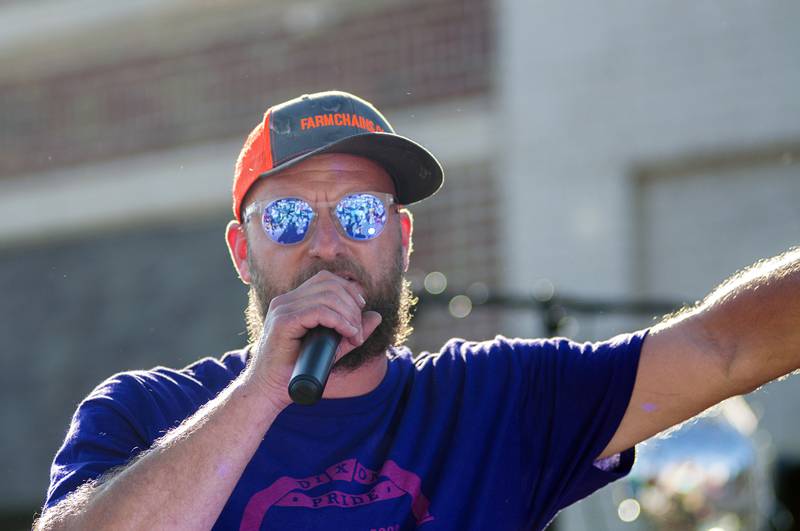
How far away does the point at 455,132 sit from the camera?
9.29 meters

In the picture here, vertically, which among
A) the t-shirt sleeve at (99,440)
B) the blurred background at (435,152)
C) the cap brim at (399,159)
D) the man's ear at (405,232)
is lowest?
the blurred background at (435,152)

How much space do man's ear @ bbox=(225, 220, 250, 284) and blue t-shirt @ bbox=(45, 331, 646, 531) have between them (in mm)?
279

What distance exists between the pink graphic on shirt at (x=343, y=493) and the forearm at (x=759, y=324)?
0.73m

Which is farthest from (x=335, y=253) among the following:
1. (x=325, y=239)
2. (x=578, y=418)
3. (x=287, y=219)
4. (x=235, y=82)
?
(x=235, y=82)

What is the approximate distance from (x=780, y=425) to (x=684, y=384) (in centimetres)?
550

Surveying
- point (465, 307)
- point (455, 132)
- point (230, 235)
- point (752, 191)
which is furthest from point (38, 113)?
point (230, 235)

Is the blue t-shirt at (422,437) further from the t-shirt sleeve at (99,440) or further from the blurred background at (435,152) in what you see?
the blurred background at (435,152)

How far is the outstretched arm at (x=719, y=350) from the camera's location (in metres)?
2.56

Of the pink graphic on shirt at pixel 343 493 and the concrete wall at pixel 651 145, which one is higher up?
the pink graphic on shirt at pixel 343 493

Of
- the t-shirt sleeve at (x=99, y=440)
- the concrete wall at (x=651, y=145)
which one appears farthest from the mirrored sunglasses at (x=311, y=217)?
the concrete wall at (x=651, y=145)

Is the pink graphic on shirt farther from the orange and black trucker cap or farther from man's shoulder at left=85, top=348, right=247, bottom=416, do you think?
the orange and black trucker cap

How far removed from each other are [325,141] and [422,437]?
0.75 metres

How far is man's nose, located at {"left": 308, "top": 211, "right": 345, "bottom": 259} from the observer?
2783mm

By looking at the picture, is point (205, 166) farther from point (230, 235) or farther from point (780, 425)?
point (230, 235)
